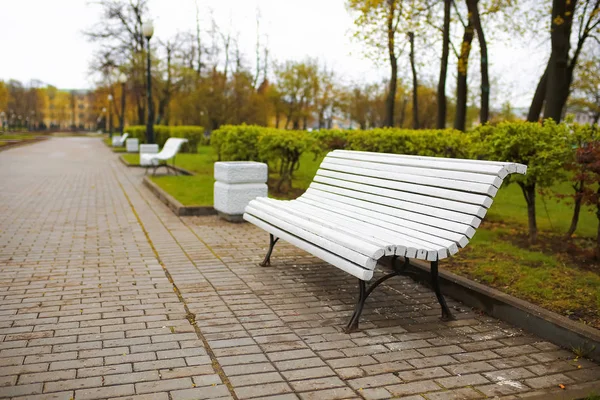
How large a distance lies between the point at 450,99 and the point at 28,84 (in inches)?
3243

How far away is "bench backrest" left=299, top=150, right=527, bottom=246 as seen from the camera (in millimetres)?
3773

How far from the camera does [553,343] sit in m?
3.63

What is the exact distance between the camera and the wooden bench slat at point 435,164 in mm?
3746

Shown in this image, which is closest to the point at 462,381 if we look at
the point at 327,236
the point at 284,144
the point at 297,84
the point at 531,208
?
the point at 327,236

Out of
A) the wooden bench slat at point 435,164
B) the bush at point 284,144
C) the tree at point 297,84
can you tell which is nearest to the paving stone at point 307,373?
the wooden bench slat at point 435,164

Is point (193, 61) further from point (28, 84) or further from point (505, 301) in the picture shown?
point (28, 84)

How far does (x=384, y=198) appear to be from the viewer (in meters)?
4.80

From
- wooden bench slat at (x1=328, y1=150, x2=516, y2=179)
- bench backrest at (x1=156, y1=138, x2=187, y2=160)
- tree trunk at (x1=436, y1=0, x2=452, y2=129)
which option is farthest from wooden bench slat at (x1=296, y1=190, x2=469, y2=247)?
tree trunk at (x1=436, y1=0, x2=452, y2=129)

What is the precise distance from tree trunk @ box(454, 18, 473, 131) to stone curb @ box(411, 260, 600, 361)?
45.7ft

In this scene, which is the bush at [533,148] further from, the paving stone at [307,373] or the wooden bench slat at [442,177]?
the paving stone at [307,373]

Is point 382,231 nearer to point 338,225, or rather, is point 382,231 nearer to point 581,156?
point 338,225

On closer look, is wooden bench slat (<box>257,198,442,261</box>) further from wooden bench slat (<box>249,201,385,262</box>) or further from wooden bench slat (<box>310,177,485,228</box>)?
wooden bench slat (<box>310,177,485,228</box>)

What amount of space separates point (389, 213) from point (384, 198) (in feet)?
0.72

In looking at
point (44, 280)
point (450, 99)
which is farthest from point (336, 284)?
point (450, 99)
